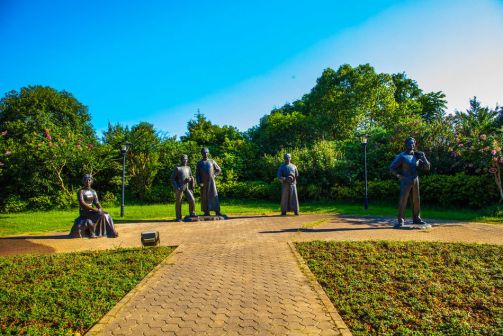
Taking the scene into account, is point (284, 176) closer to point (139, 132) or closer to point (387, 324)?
point (387, 324)

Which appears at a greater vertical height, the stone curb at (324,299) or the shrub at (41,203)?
the shrub at (41,203)

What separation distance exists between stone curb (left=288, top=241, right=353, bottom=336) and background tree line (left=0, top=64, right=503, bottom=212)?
1120 centimetres

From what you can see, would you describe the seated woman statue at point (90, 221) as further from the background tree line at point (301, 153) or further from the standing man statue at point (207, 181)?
the background tree line at point (301, 153)

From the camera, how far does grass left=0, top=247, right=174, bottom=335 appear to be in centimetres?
448

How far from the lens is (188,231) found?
37.3 feet

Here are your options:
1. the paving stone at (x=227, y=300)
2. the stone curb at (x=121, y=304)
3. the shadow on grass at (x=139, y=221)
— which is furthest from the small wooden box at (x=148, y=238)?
the shadow on grass at (x=139, y=221)

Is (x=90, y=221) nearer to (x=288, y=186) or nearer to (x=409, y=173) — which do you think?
(x=288, y=186)

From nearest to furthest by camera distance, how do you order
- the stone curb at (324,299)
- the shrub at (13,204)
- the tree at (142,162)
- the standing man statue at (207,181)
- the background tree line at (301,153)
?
1. the stone curb at (324,299)
2. the standing man statue at (207,181)
3. the background tree line at (301,153)
4. the shrub at (13,204)
5. the tree at (142,162)

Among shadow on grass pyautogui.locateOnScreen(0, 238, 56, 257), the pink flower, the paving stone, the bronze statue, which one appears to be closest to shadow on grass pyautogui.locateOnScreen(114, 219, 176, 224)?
the bronze statue

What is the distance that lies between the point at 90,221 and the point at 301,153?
14.3m

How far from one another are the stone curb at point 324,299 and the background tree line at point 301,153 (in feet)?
36.8

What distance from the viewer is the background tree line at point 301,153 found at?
16375 mm

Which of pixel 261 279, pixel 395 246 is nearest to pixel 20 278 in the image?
pixel 261 279

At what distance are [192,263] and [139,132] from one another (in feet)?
61.7
